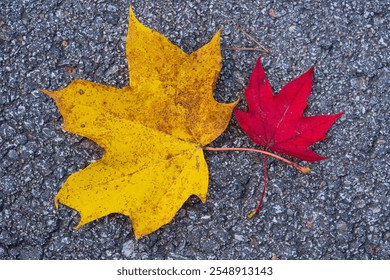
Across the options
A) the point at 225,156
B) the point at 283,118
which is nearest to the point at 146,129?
the point at 225,156

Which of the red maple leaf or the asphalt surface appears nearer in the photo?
the red maple leaf

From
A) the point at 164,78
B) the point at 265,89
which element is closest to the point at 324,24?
the point at 265,89

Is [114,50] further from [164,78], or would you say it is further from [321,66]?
[321,66]

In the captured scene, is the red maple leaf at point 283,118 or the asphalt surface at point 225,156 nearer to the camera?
the red maple leaf at point 283,118

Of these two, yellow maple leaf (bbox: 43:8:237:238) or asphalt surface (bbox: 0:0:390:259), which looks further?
asphalt surface (bbox: 0:0:390:259)

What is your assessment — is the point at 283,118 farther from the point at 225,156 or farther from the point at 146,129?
the point at 146,129
